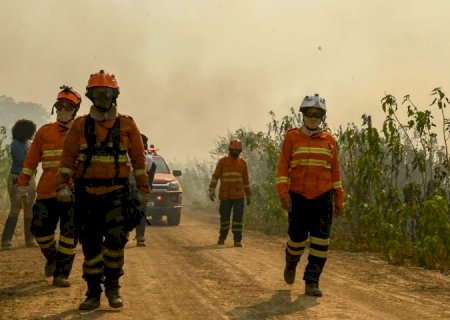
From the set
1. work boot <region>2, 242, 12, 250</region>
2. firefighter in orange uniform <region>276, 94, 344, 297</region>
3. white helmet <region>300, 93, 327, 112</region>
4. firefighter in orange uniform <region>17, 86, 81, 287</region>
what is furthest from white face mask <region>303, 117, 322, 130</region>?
work boot <region>2, 242, 12, 250</region>

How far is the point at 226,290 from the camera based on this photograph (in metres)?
6.80

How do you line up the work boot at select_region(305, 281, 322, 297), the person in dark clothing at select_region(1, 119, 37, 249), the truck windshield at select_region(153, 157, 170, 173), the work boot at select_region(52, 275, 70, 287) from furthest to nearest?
the truck windshield at select_region(153, 157, 170, 173) → the person in dark clothing at select_region(1, 119, 37, 249) → the work boot at select_region(52, 275, 70, 287) → the work boot at select_region(305, 281, 322, 297)

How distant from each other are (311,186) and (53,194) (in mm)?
2792

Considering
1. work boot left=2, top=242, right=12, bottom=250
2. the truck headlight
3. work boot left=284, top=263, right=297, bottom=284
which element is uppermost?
the truck headlight

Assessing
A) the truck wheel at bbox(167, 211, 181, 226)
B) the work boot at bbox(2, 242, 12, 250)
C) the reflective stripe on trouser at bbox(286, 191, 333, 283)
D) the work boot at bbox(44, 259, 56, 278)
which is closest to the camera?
the reflective stripe on trouser at bbox(286, 191, 333, 283)

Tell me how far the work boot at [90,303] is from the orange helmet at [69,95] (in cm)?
Result: 241

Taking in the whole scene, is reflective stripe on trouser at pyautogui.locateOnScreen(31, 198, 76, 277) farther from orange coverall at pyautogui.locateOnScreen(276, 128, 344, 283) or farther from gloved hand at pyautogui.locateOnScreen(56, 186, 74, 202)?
orange coverall at pyautogui.locateOnScreen(276, 128, 344, 283)

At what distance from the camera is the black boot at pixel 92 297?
5.51m

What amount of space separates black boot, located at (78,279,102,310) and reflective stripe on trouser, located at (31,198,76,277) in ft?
4.17

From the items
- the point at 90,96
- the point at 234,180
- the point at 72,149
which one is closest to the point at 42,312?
the point at 72,149

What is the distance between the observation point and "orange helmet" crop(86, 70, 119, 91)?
222 inches

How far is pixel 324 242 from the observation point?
6656 mm

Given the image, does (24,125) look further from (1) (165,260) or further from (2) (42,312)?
(2) (42,312)

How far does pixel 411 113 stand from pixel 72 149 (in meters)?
6.48
